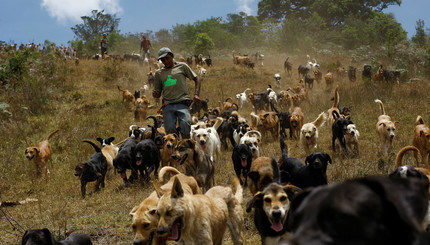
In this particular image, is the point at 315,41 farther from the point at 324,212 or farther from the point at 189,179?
the point at 324,212

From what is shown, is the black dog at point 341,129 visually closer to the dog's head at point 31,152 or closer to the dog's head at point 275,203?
the dog's head at point 275,203

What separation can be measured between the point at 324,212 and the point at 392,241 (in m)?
0.15

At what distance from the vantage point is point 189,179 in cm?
519

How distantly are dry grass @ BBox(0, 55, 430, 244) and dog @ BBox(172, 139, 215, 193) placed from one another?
912 mm

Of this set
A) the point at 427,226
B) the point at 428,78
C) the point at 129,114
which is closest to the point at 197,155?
the point at 427,226

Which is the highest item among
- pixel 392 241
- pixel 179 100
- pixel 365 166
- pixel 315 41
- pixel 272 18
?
pixel 272 18

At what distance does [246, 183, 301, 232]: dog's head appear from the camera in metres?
3.67

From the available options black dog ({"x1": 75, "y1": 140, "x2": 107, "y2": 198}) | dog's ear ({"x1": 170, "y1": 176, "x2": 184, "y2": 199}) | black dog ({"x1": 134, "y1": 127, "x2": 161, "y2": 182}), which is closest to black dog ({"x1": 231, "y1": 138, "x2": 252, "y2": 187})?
black dog ({"x1": 134, "y1": 127, "x2": 161, "y2": 182})

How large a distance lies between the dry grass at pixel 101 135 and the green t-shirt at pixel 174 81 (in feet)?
6.50

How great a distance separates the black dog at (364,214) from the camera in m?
0.80

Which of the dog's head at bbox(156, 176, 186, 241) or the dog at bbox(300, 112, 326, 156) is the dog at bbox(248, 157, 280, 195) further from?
the dog at bbox(300, 112, 326, 156)

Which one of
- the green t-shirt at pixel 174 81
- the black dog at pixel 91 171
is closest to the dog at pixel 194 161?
the green t-shirt at pixel 174 81

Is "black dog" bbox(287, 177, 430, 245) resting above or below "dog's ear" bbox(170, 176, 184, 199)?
above

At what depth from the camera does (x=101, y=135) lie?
539 inches
